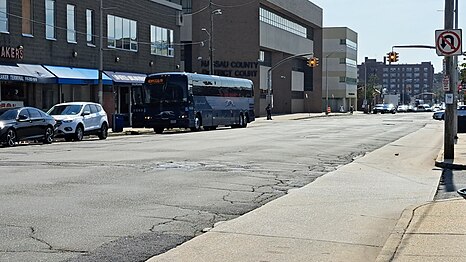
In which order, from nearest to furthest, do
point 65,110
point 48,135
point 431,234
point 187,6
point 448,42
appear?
1. point 431,234
2. point 448,42
3. point 48,135
4. point 65,110
5. point 187,6

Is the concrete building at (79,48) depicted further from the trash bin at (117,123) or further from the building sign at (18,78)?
the trash bin at (117,123)

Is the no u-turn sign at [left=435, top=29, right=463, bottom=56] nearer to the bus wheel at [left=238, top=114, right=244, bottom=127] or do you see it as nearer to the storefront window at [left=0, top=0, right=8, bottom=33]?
the storefront window at [left=0, top=0, right=8, bottom=33]

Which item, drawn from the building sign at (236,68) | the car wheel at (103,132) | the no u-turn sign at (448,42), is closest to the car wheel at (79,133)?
the car wheel at (103,132)

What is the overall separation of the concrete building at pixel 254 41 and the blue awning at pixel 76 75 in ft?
76.5

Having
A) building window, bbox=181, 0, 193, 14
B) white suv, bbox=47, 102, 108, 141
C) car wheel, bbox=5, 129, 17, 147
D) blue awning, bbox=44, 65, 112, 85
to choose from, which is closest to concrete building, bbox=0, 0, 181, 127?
blue awning, bbox=44, 65, 112, 85

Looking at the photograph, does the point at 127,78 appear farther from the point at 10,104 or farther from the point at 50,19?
the point at 10,104

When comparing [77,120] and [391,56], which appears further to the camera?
[391,56]

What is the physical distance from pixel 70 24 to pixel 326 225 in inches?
1400

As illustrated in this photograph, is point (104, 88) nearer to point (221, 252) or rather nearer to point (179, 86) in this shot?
point (179, 86)

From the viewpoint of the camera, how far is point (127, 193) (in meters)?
13.4

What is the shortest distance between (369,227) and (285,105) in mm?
94149

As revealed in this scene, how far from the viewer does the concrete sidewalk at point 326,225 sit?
8.55 m

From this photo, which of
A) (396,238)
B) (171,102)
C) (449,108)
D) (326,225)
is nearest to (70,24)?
(171,102)

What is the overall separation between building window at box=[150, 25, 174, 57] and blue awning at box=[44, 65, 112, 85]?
9365 millimetres
